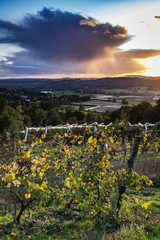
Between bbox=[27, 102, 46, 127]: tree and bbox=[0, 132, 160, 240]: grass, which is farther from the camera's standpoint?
bbox=[27, 102, 46, 127]: tree

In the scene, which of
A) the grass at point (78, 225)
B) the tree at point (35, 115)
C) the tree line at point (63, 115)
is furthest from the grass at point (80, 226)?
the tree at point (35, 115)

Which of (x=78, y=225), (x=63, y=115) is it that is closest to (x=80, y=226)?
(x=78, y=225)

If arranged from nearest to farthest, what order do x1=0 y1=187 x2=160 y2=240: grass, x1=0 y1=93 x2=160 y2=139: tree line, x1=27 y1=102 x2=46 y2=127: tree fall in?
1. x1=0 y1=187 x2=160 y2=240: grass
2. x1=0 y1=93 x2=160 y2=139: tree line
3. x1=27 y1=102 x2=46 y2=127: tree

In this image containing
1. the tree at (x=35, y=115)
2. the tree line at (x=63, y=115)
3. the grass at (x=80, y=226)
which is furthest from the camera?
the tree at (x=35, y=115)

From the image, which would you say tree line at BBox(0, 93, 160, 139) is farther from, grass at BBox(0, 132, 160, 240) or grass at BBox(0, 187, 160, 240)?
grass at BBox(0, 187, 160, 240)

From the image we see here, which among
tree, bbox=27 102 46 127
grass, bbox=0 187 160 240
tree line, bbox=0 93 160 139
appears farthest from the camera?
tree, bbox=27 102 46 127

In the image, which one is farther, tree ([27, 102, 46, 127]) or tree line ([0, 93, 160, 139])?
tree ([27, 102, 46, 127])

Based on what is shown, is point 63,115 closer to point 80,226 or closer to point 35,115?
point 35,115

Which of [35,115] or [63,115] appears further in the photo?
[63,115]

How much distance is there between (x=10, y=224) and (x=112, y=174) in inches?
107

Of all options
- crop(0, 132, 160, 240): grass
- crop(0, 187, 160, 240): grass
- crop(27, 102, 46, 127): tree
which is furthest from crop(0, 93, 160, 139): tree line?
crop(0, 187, 160, 240): grass

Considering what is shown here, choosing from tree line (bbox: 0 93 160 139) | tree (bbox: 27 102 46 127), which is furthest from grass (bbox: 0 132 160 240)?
tree (bbox: 27 102 46 127)

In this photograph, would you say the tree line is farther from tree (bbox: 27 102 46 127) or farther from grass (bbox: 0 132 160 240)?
grass (bbox: 0 132 160 240)

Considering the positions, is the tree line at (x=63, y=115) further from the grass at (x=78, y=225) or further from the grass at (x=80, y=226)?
the grass at (x=80, y=226)
